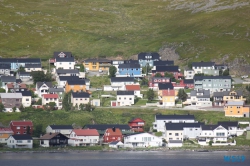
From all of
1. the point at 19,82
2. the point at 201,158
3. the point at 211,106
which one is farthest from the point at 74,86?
the point at 201,158

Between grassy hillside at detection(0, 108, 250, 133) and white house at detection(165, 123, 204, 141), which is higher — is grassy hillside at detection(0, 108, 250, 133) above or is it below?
above

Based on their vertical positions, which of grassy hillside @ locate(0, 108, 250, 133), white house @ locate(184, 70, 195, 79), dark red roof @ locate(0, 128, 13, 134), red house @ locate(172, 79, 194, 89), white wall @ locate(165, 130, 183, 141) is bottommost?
white wall @ locate(165, 130, 183, 141)

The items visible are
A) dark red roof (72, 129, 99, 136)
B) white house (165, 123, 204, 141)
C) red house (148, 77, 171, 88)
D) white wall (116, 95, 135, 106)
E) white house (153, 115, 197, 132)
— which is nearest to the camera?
dark red roof (72, 129, 99, 136)

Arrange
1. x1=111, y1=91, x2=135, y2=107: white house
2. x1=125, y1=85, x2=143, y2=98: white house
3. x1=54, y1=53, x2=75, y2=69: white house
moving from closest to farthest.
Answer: x1=111, y1=91, x2=135, y2=107: white house, x1=125, y1=85, x2=143, y2=98: white house, x1=54, y1=53, x2=75, y2=69: white house

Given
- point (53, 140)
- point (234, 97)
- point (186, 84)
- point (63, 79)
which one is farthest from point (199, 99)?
point (53, 140)

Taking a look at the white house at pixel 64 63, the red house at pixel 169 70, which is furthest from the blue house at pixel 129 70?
the white house at pixel 64 63

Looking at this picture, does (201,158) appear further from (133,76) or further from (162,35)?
(162,35)

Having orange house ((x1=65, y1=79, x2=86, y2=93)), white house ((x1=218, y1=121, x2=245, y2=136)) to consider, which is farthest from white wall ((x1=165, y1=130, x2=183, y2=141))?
orange house ((x1=65, y1=79, x2=86, y2=93))

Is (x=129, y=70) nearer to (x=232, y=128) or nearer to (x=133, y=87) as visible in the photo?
(x=133, y=87)

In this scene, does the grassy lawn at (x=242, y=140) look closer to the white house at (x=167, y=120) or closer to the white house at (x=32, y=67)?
the white house at (x=167, y=120)

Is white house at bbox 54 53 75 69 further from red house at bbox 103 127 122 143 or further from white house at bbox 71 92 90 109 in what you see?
red house at bbox 103 127 122 143
